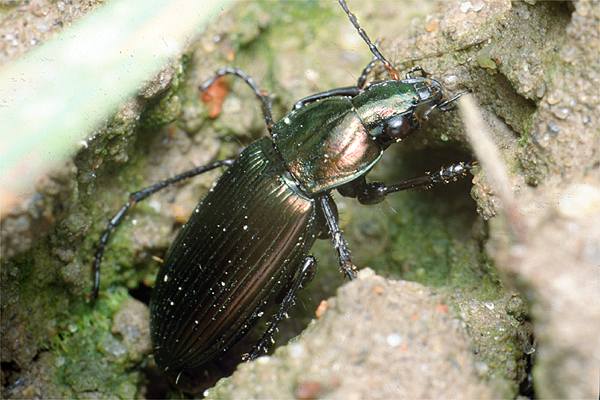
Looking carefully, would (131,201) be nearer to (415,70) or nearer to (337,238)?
(337,238)

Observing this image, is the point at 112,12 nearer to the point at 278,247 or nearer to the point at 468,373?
the point at 278,247

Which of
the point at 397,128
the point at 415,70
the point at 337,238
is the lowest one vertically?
the point at 337,238

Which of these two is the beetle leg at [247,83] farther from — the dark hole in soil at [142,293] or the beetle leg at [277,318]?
the dark hole in soil at [142,293]

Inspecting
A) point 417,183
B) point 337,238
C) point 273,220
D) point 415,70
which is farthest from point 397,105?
point 273,220

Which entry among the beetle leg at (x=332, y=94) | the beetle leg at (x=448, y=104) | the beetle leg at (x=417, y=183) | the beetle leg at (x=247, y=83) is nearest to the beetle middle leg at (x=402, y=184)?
the beetle leg at (x=417, y=183)

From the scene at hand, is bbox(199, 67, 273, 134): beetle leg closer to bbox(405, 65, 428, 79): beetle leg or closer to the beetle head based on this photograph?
the beetle head

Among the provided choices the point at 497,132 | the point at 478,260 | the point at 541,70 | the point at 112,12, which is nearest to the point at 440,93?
the point at 497,132

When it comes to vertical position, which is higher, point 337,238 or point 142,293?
point 337,238
